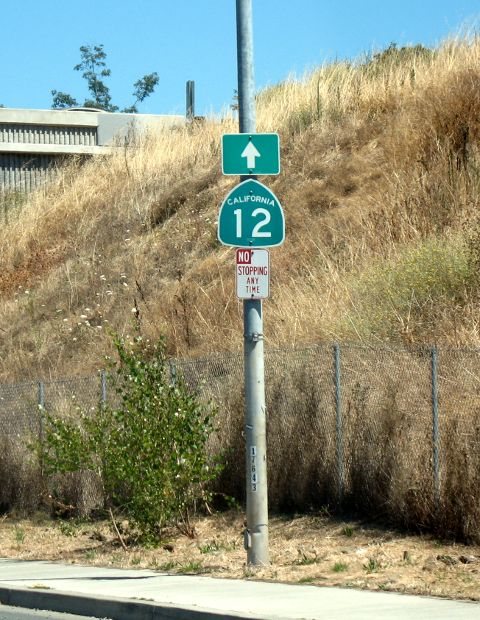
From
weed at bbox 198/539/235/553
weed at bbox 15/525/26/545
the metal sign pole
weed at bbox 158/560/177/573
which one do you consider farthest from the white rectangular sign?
weed at bbox 15/525/26/545

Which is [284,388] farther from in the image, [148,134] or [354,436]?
[148,134]

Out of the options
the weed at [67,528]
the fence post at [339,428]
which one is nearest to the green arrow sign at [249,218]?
the fence post at [339,428]

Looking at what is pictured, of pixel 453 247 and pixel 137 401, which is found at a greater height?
pixel 453 247

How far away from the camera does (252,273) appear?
1181cm

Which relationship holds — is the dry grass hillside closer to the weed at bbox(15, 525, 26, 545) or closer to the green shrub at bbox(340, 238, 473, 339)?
the green shrub at bbox(340, 238, 473, 339)

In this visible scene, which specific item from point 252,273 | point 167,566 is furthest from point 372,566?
point 252,273

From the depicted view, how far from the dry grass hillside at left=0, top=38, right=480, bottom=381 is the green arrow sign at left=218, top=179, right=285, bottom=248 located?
3.42 metres

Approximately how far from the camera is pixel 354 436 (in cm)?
1394

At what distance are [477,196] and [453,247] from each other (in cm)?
261

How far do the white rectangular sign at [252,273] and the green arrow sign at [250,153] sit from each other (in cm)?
81

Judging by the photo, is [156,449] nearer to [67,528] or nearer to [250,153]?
[67,528]

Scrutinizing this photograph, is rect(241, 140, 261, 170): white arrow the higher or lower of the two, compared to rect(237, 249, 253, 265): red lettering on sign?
higher

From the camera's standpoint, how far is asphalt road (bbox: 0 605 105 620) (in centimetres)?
1054

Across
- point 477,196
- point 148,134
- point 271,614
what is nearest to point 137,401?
point 271,614
